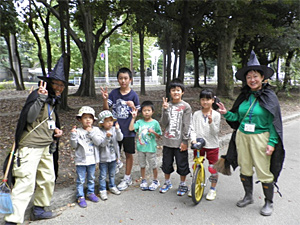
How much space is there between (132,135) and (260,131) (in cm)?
192

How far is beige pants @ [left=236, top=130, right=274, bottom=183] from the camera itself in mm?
3229

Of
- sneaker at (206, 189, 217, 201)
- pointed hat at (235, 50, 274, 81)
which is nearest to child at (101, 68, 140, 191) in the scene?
sneaker at (206, 189, 217, 201)

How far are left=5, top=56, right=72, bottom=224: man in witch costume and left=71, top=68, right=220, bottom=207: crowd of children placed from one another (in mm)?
358

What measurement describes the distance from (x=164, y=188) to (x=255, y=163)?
57.7 inches

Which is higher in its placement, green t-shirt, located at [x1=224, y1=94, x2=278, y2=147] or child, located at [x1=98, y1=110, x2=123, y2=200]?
green t-shirt, located at [x1=224, y1=94, x2=278, y2=147]

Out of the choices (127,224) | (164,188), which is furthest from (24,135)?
(164,188)

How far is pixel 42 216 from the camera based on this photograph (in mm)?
3100

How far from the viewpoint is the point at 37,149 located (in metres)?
2.98

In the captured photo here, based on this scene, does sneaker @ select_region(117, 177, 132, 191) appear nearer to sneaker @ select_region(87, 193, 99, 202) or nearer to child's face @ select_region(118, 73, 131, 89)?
sneaker @ select_region(87, 193, 99, 202)

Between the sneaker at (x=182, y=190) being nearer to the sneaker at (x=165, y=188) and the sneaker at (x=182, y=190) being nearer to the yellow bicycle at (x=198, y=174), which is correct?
the sneaker at (x=165, y=188)

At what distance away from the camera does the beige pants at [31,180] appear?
2766 mm

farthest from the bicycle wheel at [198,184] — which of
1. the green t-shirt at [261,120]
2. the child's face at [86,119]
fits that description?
the child's face at [86,119]

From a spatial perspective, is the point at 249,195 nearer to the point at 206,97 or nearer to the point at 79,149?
the point at 206,97

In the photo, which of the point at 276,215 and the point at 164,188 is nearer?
the point at 276,215
